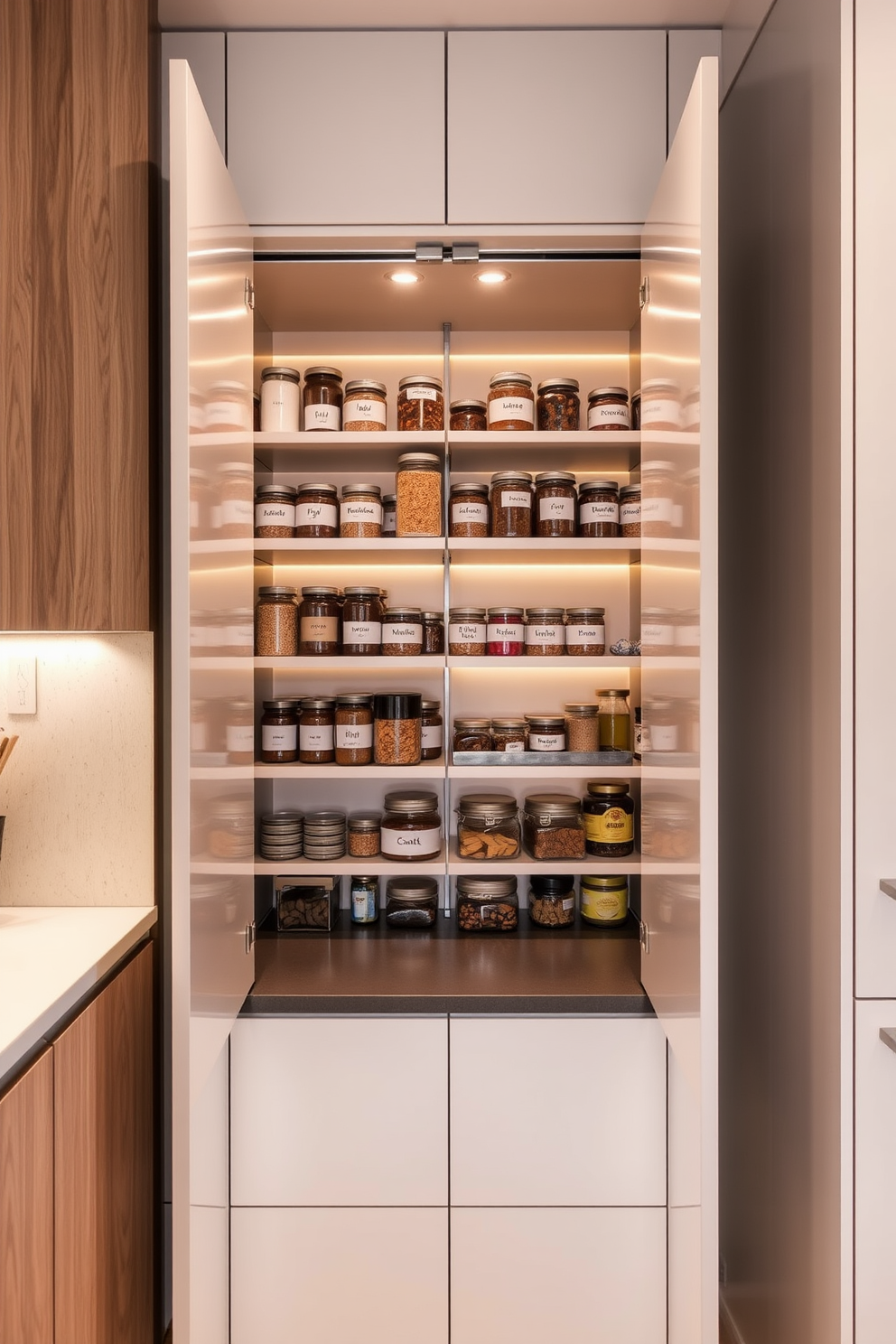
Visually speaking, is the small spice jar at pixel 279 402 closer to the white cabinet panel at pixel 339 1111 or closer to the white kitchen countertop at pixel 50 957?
the white kitchen countertop at pixel 50 957

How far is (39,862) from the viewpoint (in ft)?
5.63

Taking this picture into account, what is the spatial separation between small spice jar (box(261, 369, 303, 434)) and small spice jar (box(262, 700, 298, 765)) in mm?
574

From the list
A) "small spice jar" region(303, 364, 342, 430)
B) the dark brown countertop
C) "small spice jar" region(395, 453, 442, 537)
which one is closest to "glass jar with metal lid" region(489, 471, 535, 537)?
"small spice jar" region(395, 453, 442, 537)

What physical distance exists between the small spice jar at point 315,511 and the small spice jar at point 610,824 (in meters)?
0.81

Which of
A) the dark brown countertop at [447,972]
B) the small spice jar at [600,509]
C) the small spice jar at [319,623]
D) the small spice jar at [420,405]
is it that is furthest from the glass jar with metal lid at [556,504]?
the dark brown countertop at [447,972]

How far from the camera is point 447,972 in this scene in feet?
5.80

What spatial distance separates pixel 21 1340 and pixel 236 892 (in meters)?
0.64

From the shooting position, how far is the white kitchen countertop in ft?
3.80

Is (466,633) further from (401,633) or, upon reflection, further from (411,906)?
(411,906)

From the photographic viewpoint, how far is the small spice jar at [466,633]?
1.94 meters

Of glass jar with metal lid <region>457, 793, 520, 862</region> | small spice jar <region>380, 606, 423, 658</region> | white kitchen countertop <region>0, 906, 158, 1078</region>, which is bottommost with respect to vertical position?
white kitchen countertop <region>0, 906, 158, 1078</region>

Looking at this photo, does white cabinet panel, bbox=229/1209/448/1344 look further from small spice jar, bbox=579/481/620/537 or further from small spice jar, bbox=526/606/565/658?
small spice jar, bbox=579/481/620/537
